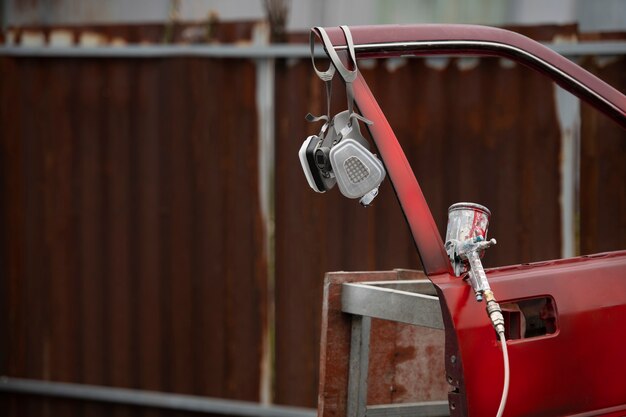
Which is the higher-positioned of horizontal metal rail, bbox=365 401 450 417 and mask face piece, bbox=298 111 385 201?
mask face piece, bbox=298 111 385 201

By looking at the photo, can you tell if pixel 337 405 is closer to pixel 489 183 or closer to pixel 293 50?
pixel 489 183

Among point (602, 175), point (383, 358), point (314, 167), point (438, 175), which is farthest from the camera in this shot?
point (438, 175)

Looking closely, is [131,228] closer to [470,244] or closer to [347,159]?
[347,159]

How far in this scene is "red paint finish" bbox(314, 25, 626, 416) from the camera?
2578 millimetres

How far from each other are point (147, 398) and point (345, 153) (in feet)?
11.7

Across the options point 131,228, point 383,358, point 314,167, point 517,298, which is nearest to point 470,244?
point 517,298

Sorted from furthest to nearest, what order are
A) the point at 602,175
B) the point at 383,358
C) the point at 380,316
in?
1. the point at 602,175
2. the point at 383,358
3. the point at 380,316

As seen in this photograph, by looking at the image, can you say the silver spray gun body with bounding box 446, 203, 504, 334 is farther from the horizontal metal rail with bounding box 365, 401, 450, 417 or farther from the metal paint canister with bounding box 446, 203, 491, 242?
the horizontal metal rail with bounding box 365, 401, 450, 417

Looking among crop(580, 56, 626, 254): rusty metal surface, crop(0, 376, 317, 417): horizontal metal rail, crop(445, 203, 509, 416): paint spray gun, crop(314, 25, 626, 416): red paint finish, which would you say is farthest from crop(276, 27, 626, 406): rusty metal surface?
crop(445, 203, 509, 416): paint spray gun

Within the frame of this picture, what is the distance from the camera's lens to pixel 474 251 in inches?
102

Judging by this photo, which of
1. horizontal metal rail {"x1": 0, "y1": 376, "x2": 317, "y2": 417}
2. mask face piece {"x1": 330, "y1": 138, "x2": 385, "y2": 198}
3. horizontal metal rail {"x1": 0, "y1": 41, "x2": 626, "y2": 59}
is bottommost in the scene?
horizontal metal rail {"x1": 0, "y1": 376, "x2": 317, "y2": 417}

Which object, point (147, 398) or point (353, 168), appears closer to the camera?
Result: point (353, 168)

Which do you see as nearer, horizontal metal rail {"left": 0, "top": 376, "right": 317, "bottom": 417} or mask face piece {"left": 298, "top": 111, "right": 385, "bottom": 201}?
mask face piece {"left": 298, "top": 111, "right": 385, "bottom": 201}

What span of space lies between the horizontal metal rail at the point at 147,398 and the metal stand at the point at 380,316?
2.06 meters
